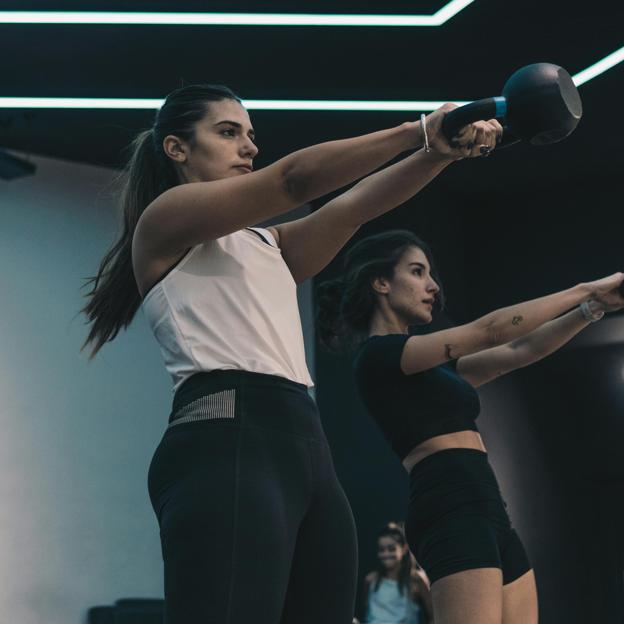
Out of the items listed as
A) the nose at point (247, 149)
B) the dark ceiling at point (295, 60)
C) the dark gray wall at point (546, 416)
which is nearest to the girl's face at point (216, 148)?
the nose at point (247, 149)

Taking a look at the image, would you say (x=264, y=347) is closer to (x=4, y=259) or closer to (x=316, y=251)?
(x=316, y=251)

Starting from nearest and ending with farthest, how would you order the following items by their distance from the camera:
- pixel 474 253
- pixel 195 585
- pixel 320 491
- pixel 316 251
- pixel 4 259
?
1. pixel 195 585
2. pixel 320 491
3. pixel 316 251
4. pixel 4 259
5. pixel 474 253

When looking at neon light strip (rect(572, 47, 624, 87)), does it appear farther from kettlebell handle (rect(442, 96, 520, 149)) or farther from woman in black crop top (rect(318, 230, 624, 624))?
kettlebell handle (rect(442, 96, 520, 149))

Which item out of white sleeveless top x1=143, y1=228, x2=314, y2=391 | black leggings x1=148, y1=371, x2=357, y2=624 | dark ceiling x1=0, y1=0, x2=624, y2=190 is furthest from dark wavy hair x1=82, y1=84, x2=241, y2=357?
dark ceiling x1=0, y1=0, x2=624, y2=190

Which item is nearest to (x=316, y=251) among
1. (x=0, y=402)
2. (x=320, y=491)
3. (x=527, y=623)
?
(x=320, y=491)

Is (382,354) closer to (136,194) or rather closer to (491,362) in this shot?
(491,362)

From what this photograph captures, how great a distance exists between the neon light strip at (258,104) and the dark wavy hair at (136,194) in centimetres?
378

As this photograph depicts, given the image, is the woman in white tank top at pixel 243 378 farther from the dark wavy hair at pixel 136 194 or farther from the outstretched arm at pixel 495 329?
the outstretched arm at pixel 495 329

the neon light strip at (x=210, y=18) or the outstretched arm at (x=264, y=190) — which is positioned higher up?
the neon light strip at (x=210, y=18)

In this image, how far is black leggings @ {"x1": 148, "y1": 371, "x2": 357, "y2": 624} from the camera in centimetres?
128

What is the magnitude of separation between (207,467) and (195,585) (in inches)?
5.5

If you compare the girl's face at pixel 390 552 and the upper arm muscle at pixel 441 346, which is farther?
the girl's face at pixel 390 552

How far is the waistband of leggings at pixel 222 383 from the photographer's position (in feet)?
4.55

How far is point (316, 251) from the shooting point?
5.48ft
